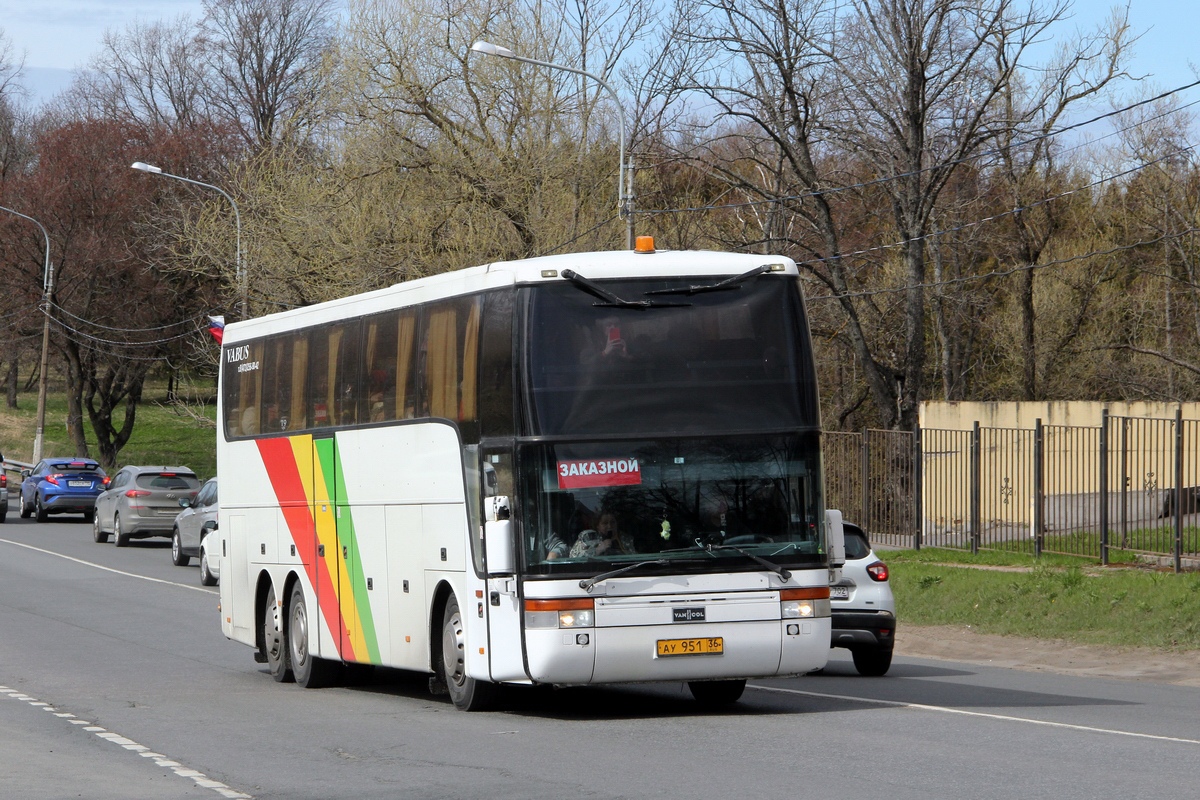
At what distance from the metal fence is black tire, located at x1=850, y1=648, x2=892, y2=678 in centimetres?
610

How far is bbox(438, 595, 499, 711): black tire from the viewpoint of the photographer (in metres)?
11.8

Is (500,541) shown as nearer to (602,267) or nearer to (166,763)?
(602,267)

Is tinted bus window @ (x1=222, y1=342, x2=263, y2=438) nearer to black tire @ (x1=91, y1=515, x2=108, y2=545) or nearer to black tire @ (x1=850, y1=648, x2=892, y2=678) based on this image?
black tire @ (x1=850, y1=648, x2=892, y2=678)

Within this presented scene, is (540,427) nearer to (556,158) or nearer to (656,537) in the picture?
(656,537)

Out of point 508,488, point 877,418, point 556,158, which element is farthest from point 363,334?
point 877,418

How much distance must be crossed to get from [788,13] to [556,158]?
220 inches

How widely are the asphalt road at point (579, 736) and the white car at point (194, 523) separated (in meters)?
12.4

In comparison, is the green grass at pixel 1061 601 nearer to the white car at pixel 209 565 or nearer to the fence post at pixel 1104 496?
the fence post at pixel 1104 496

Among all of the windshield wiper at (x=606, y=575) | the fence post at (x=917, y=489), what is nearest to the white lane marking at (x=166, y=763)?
the windshield wiper at (x=606, y=575)

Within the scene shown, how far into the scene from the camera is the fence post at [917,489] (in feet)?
80.8

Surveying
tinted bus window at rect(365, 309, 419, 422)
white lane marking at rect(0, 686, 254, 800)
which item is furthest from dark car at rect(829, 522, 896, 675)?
white lane marking at rect(0, 686, 254, 800)

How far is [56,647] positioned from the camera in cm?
1697

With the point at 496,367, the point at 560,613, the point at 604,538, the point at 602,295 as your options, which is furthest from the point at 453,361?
the point at 560,613

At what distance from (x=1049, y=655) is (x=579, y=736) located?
8.39m
